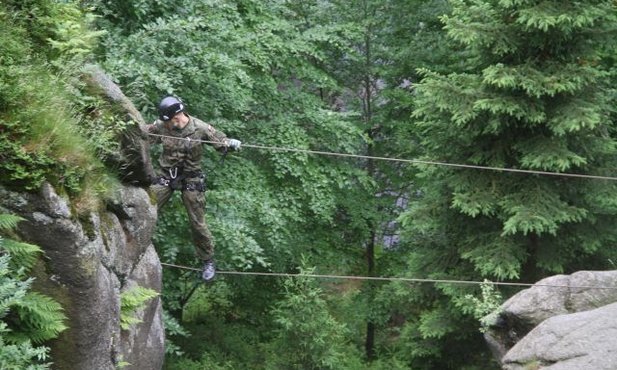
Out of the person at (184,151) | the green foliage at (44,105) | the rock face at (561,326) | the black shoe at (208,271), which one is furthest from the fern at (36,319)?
the rock face at (561,326)

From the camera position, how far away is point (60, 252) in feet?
19.2

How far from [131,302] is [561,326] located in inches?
204

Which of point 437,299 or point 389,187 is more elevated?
point 389,187

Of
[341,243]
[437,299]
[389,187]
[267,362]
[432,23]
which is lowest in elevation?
[267,362]

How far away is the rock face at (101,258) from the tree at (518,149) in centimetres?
582

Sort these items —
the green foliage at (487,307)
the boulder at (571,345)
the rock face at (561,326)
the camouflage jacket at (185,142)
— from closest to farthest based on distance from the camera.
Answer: the camouflage jacket at (185,142)
the boulder at (571,345)
the rock face at (561,326)
the green foliage at (487,307)

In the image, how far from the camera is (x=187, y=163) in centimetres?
891

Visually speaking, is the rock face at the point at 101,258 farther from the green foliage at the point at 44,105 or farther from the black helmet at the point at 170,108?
the black helmet at the point at 170,108

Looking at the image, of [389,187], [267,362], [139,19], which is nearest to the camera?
[139,19]

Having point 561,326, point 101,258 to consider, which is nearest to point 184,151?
point 101,258

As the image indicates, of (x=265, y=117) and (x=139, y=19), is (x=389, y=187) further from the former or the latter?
(x=139, y=19)

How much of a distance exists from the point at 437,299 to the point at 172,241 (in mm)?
4457

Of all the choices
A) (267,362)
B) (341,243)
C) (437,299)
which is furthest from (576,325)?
(341,243)

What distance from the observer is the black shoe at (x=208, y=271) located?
9381mm
